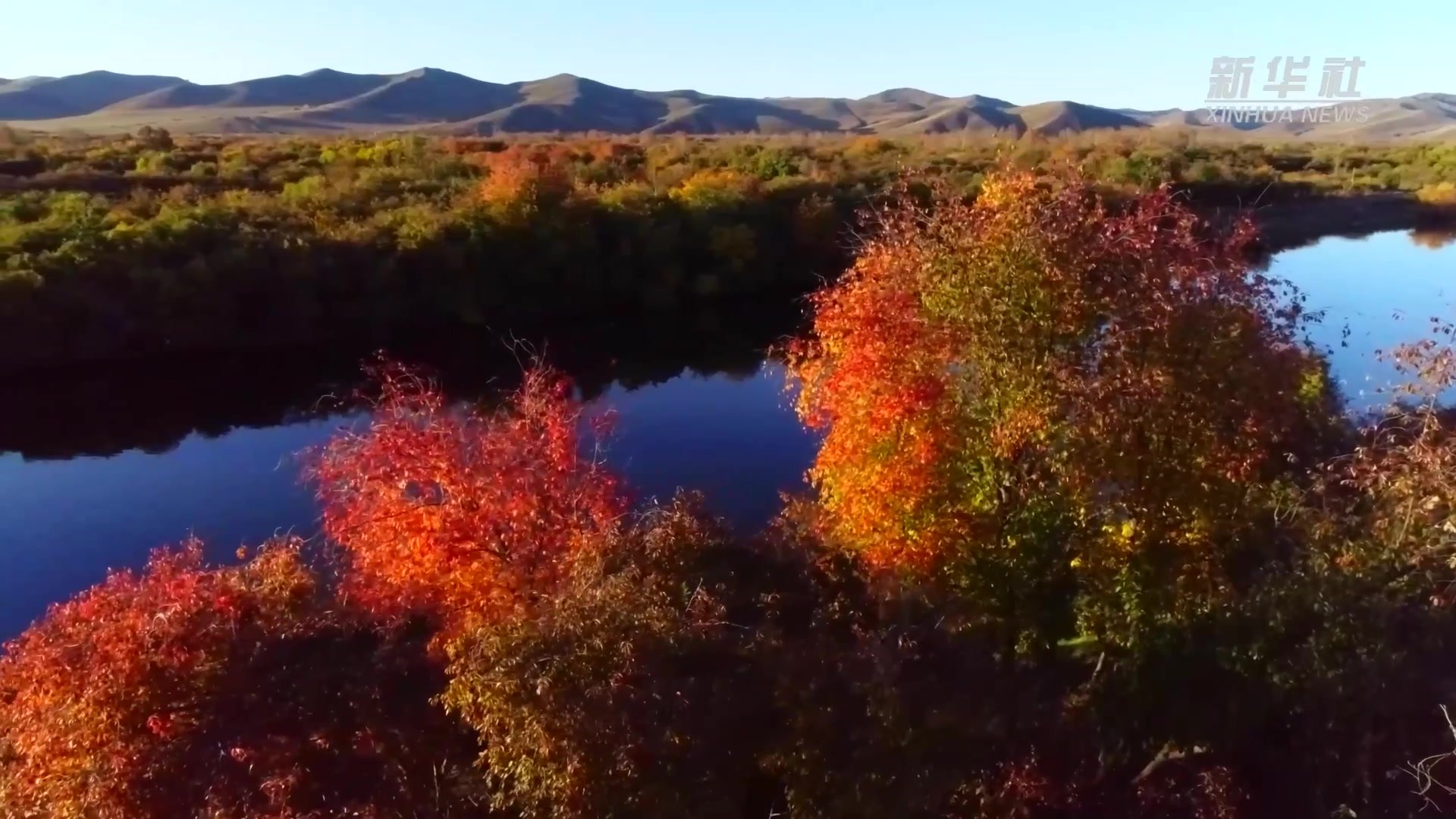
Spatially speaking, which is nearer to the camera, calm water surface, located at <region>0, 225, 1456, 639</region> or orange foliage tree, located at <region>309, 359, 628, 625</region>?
orange foliage tree, located at <region>309, 359, 628, 625</region>

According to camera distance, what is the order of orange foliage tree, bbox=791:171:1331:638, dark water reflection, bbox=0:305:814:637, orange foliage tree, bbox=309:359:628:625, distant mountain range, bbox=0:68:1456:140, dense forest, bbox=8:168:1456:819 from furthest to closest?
distant mountain range, bbox=0:68:1456:140, dark water reflection, bbox=0:305:814:637, orange foliage tree, bbox=309:359:628:625, orange foliage tree, bbox=791:171:1331:638, dense forest, bbox=8:168:1456:819

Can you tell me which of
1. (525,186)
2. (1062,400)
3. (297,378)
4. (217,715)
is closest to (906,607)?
(1062,400)

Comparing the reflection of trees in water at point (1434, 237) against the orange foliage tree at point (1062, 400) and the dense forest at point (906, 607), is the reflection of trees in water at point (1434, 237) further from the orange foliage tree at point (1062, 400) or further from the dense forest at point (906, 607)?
the orange foliage tree at point (1062, 400)

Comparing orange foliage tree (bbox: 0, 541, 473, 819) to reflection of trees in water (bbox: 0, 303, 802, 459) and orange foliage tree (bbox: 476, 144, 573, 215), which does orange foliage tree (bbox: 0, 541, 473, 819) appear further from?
orange foliage tree (bbox: 476, 144, 573, 215)

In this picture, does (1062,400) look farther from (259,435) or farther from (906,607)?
(259,435)

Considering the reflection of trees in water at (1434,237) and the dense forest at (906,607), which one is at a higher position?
the dense forest at (906,607)

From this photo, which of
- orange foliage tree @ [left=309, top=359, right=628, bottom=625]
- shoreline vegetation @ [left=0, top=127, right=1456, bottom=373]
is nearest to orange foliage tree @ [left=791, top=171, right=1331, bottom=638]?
orange foliage tree @ [left=309, top=359, right=628, bottom=625]

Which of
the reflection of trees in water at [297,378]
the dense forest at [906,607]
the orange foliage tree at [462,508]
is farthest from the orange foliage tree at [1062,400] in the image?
the reflection of trees in water at [297,378]
